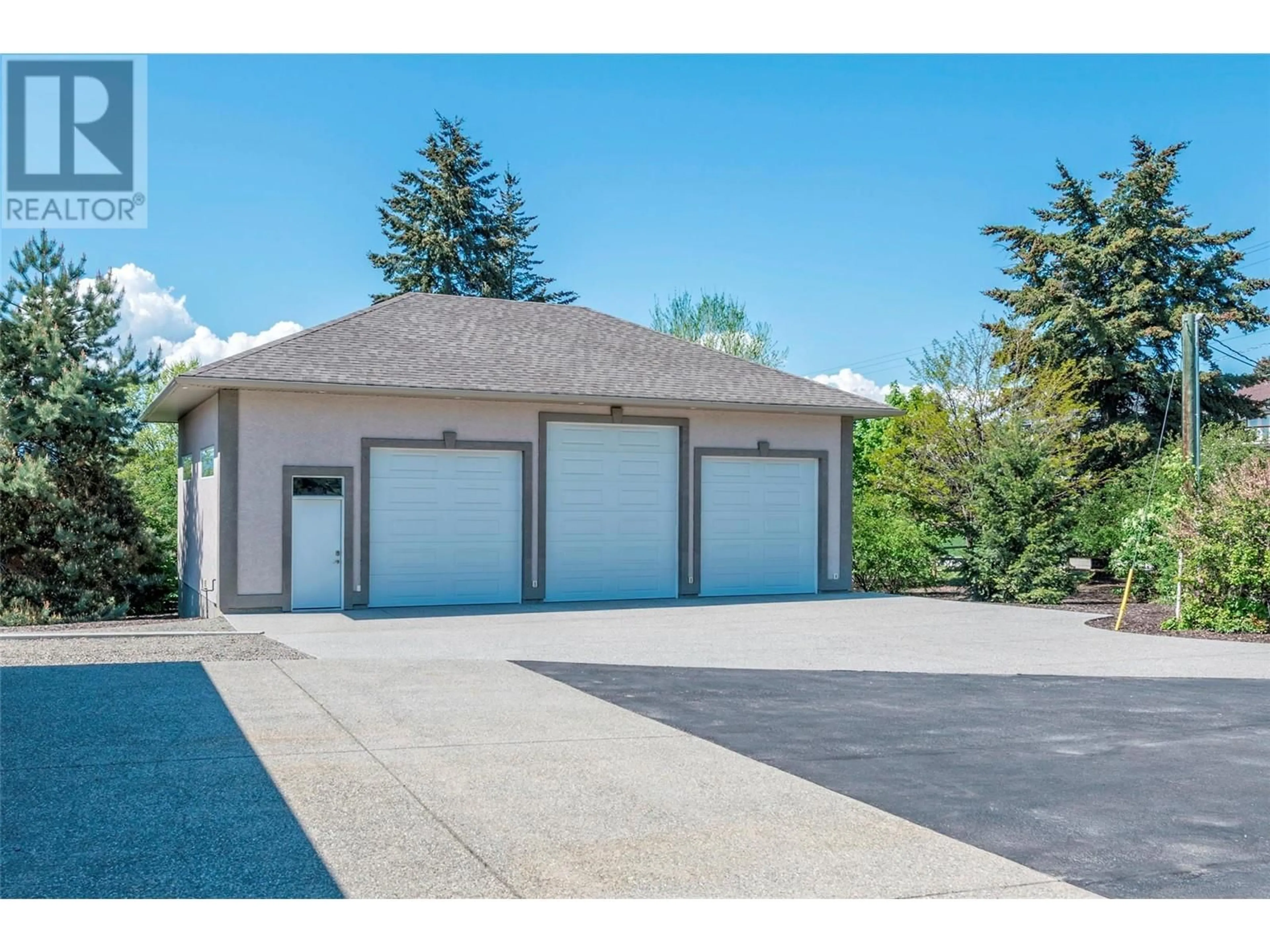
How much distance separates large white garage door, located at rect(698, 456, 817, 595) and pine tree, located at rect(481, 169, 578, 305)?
2420 centimetres

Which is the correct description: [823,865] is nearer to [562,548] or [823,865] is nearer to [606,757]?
[606,757]

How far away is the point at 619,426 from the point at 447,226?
84.5 feet

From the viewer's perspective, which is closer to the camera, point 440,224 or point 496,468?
point 496,468

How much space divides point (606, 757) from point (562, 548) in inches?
456

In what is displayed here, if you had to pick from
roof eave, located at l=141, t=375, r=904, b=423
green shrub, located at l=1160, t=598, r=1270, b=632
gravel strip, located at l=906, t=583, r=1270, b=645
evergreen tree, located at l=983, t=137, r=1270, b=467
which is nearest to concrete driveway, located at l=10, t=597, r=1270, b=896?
gravel strip, located at l=906, t=583, r=1270, b=645

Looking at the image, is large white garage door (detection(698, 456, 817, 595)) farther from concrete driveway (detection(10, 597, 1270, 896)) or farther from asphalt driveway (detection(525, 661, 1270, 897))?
asphalt driveway (detection(525, 661, 1270, 897))

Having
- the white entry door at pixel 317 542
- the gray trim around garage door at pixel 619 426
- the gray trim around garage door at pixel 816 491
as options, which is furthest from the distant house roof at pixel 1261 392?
the white entry door at pixel 317 542

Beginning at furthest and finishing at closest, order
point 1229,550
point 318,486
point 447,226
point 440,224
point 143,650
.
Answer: point 447,226 → point 440,224 → point 318,486 → point 1229,550 → point 143,650

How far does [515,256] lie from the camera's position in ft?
147

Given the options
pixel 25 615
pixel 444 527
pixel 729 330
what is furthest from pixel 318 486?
pixel 729 330

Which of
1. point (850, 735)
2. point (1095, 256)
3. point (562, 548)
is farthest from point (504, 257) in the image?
point (850, 735)

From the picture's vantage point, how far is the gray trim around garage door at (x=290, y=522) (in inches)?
Answer: 671

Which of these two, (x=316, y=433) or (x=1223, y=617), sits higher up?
(x=316, y=433)

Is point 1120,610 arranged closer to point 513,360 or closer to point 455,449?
point 513,360
